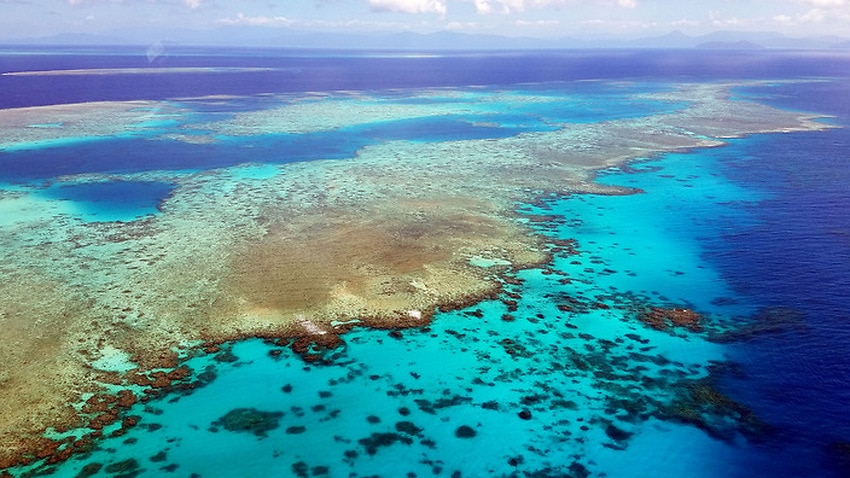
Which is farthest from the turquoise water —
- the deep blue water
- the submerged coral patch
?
the deep blue water

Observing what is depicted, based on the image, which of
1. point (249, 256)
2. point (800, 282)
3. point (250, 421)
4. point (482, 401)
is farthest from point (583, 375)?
point (249, 256)

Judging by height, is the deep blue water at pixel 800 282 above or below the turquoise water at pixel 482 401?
above

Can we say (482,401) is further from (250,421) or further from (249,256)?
(249,256)

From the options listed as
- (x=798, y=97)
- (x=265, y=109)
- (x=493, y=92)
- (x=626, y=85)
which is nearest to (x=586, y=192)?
(x=265, y=109)

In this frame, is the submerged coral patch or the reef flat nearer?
the submerged coral patch

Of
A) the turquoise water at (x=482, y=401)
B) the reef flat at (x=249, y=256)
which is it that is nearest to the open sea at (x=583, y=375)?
the turquoise water at (x=482, y=401)

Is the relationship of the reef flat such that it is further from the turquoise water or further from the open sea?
the turquoise water

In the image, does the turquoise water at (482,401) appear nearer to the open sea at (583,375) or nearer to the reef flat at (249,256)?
the open sea at (583,375)
